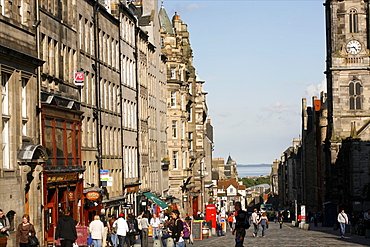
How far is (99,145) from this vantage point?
162 feet

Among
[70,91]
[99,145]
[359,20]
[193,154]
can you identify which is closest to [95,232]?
[70,91]

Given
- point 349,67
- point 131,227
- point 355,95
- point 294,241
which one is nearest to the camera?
point 131,227

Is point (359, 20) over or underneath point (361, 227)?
over

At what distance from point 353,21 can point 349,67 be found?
5581mm

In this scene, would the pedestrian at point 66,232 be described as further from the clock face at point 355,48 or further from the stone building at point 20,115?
the clock face at point 355,48

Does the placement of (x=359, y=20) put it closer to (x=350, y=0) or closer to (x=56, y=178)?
(x=350, y=0)

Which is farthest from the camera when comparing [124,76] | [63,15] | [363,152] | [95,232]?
[363,152]

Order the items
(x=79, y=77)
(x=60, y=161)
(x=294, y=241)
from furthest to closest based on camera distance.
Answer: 1. (x=294, y=241)
2. (x=79, y=77)
3. (x=60, y=161)

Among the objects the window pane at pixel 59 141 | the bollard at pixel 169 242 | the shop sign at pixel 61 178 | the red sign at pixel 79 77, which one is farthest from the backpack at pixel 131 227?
the red sign at pixel 79 77

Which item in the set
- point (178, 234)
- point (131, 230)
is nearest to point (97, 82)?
point (131, 230)

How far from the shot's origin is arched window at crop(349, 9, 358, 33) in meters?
97.7

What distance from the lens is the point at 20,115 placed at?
30.8 metres

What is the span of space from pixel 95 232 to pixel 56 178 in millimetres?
7568

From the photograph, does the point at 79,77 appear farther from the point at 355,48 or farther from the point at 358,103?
the point at 355,48
